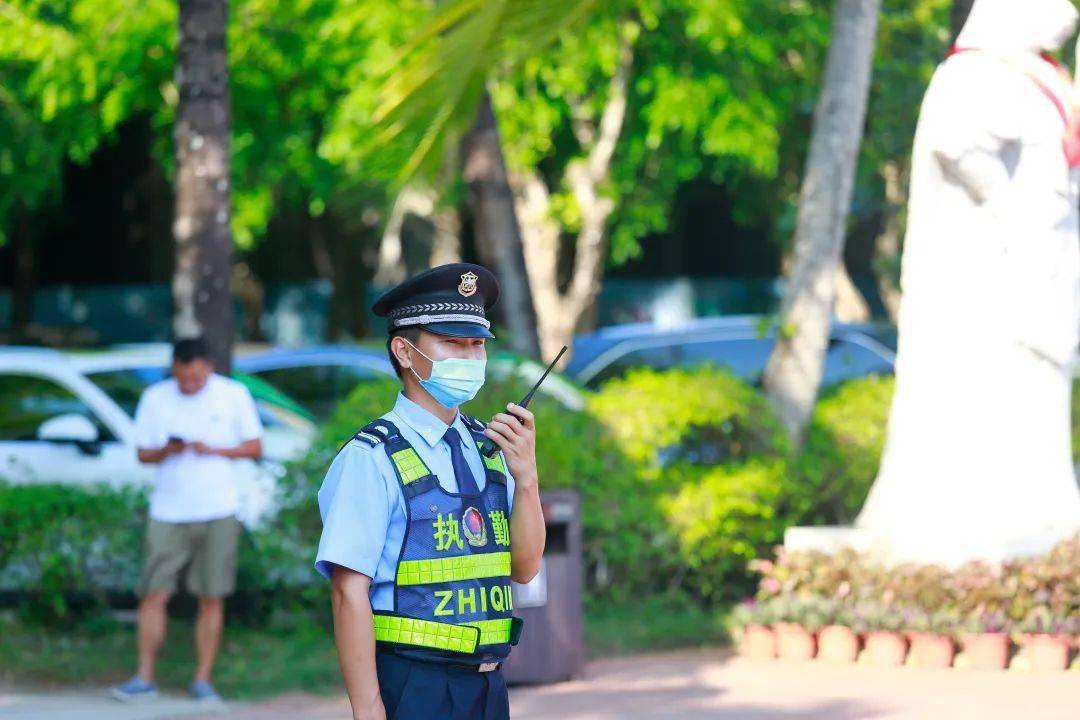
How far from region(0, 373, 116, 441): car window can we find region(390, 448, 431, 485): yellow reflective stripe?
7305 mm

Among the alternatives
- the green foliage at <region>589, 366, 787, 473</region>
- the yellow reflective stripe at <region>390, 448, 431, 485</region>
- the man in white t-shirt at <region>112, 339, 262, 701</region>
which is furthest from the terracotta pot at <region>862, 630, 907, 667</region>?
the yellow reflective stripe at <region>390, 448, 431, 485</region>

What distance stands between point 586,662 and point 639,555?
95 cm

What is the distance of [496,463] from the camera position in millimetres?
4090

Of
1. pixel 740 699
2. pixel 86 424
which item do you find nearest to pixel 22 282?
pixel 86 424

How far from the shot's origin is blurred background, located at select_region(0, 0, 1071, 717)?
31.3ft

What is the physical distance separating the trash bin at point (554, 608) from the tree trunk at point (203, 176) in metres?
2.27

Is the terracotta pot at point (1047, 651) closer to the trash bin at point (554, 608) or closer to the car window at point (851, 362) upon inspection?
the trash bin at point (554, 608)

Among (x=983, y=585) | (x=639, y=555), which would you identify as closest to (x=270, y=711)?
(x=639, y=555)

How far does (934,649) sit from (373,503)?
5.15 metres

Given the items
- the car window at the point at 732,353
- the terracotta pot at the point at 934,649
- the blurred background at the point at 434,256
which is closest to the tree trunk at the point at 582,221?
the blurred background at the point at 434,256

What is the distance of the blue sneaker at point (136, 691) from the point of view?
8352mm

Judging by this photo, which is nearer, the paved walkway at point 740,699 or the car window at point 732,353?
the paved walkway at point 740,699

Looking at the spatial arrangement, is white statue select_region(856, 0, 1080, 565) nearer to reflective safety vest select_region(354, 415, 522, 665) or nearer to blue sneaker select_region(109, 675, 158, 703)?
blue sneaker select_region(109, 675, 158, 703)

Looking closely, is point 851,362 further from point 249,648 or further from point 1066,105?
point 249,648
